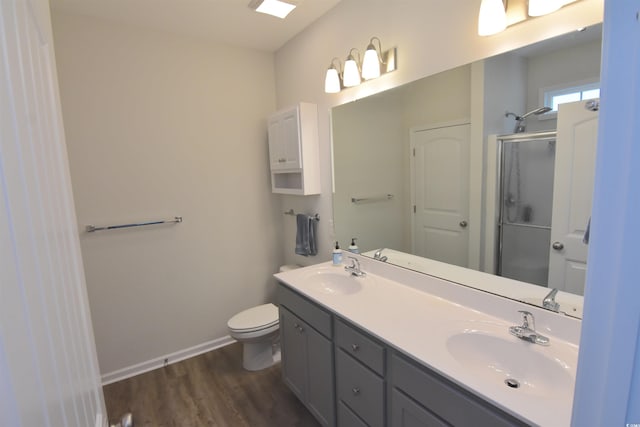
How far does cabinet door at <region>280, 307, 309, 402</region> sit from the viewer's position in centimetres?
189

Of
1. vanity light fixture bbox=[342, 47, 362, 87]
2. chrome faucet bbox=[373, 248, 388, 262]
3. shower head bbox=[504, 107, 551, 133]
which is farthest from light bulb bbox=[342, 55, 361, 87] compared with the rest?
chrome faucet bbox=[373, 248, 388, 262]

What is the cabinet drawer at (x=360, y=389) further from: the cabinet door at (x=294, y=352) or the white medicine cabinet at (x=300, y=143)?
the white medicine cabinet at (x=300, y=143)

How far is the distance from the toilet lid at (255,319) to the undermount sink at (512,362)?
1.52 m

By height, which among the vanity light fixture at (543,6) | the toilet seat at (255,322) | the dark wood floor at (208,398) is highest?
the vanity light fixture at (543,6)

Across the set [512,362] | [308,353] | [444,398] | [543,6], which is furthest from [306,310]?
[543,6]

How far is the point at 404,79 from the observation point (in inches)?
69.6

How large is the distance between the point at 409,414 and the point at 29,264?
1279 mm

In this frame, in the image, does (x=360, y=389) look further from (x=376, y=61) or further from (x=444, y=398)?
(x=376, y=61)

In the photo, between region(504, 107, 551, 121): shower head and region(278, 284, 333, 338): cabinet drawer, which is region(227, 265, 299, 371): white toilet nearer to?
region(278, 284, 333, 338): cabinet drawer

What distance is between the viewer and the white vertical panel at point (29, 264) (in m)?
0.30

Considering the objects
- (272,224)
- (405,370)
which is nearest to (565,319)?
(405,370)

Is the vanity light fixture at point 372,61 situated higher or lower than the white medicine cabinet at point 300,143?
higher

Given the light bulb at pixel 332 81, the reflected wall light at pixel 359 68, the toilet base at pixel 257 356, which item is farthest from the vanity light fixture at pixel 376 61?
the toilet base at pixel 257 356

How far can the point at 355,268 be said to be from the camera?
7.03 ft
